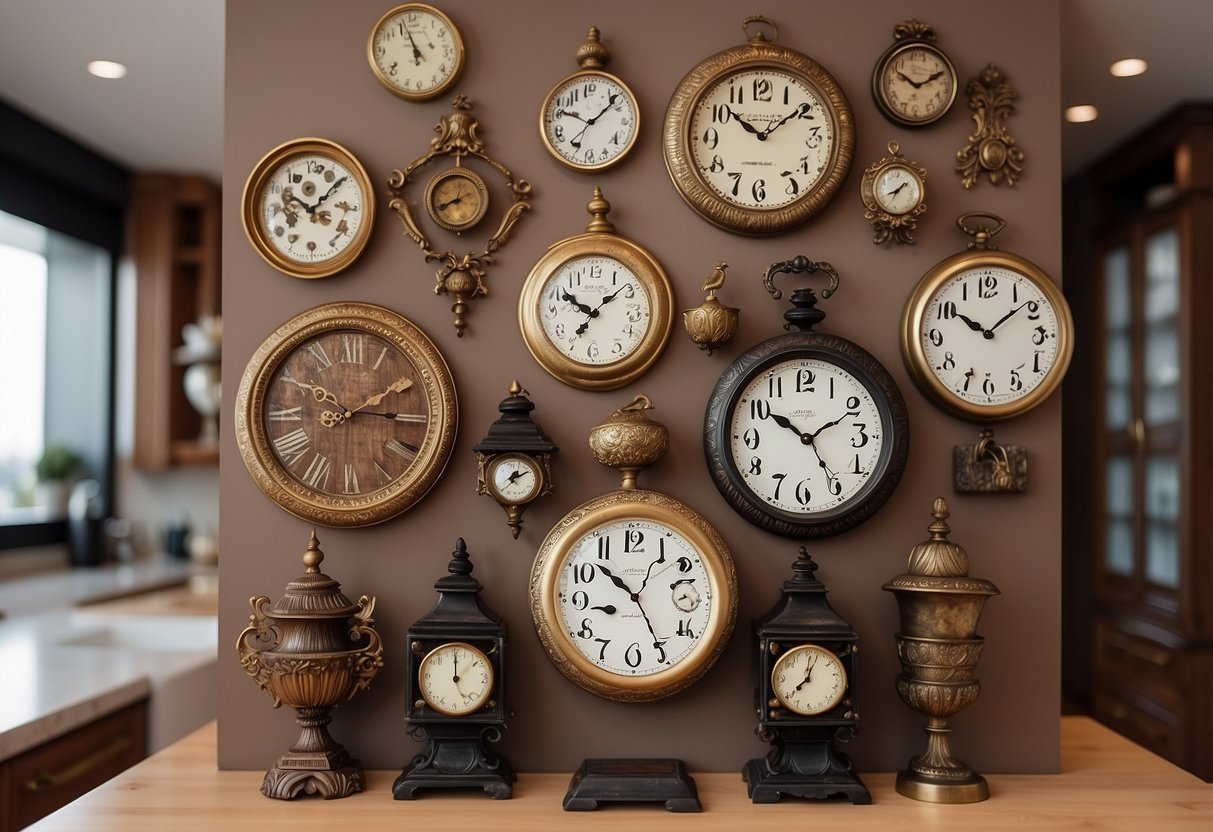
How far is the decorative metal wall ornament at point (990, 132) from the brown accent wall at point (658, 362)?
0.03m

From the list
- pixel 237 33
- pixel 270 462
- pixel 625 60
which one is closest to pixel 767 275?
pixel 625 60

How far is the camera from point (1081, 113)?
312cm

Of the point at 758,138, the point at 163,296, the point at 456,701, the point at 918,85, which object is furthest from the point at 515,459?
the point at 163,296

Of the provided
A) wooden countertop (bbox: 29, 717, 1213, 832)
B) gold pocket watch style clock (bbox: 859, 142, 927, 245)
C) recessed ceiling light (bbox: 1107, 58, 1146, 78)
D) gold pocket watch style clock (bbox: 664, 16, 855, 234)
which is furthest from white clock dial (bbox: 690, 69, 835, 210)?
recessed ceiling light (bbox: 1107, 58, 1146, 78)

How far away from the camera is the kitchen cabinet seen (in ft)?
12.8

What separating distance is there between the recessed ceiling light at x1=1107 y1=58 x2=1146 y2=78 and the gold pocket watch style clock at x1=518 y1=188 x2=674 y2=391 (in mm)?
1695

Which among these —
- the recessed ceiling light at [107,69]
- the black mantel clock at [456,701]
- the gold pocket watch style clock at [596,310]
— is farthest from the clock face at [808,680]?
the recessed ceiling light at [107,69]

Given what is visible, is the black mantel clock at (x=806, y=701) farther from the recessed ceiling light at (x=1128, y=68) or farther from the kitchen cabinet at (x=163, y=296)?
the kitchen cabinet at (x=163, y=296)

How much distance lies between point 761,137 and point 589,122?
35 cm

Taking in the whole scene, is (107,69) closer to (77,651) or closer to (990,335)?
(77,651)

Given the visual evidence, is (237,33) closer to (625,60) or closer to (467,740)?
(625,60)

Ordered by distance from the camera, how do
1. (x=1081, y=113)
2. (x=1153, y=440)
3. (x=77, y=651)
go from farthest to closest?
1. (x=1153, y=440)
2. (x=1081, y=113)
3. (x=77, y=651)

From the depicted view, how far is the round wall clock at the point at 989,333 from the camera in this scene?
194cm

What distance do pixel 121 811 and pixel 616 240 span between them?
55.0 inches
